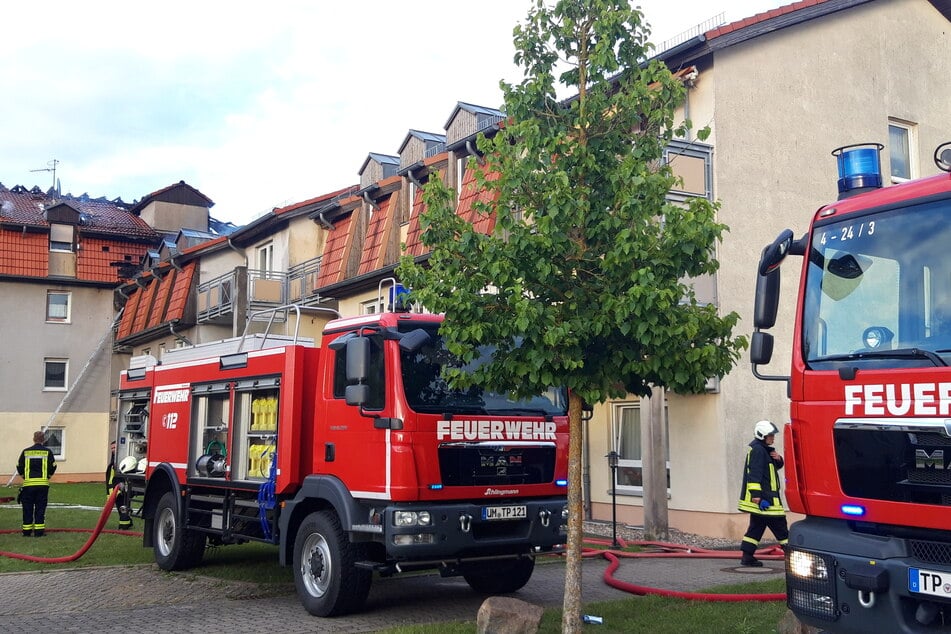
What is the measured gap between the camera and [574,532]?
7250 millimetres

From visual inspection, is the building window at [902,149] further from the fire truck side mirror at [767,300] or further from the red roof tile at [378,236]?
the fire truck side mirror at [767,300]

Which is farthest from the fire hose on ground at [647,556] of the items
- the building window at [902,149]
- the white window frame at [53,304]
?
the white window frame at [53,304]

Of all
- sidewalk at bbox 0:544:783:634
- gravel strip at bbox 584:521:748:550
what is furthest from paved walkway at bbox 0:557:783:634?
gravel strip at bbox 584:521:748:550

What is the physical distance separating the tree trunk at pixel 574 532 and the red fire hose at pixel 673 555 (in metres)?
2.20

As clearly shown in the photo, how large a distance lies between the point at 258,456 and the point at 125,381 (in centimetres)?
476

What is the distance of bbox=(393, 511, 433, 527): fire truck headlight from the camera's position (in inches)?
320

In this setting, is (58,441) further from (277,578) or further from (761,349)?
(761,349)

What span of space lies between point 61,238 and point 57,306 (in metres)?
2.79

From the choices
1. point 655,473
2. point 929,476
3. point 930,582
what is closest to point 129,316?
point 655,473

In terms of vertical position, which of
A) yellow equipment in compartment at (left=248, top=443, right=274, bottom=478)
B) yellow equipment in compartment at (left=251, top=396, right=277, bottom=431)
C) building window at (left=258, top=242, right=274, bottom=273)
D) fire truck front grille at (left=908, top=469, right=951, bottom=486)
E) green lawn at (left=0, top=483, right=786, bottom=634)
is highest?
building window at (left=258, top=242, right=274, bottom=273)

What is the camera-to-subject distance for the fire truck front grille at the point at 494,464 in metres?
8.52

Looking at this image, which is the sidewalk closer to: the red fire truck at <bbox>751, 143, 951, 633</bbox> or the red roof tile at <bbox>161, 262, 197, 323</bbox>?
the red fire truck at <bbox>751, 143, 951, 633</bbox>

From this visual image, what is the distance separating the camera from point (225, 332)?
31.3m

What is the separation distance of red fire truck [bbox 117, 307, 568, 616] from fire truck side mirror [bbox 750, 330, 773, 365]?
7.11 feet
